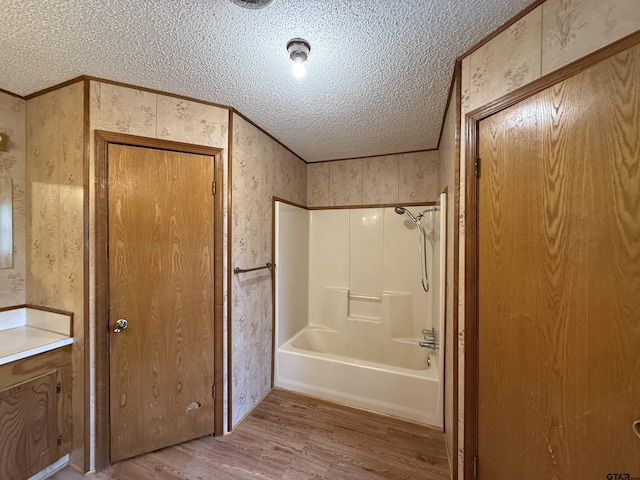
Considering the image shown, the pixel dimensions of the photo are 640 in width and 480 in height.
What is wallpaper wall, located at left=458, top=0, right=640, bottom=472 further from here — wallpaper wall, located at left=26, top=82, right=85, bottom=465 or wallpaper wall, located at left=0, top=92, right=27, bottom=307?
wallpaper wall, located at left=0, top=92, right=27, bottom=307

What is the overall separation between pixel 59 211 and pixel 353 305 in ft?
8.56

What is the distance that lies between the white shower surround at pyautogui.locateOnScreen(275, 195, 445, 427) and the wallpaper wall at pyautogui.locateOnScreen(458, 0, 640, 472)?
99 centimetres

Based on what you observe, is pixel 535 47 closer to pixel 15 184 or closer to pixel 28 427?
pixel 15 184

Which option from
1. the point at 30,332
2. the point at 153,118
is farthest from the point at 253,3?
the point at 30,332

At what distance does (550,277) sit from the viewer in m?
0.91

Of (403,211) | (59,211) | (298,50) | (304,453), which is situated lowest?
(304,453)

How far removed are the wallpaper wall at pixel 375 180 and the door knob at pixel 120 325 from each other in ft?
7.07

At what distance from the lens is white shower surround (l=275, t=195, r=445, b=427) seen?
2.18 m

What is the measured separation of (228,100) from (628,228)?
2031mm

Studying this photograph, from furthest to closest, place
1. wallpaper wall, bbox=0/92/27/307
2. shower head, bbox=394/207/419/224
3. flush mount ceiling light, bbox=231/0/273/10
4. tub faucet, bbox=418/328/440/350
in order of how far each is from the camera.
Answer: shower head, bbox=394/207/419/224 → tub faucet, bbox=418/328/440/350 → wallpaper wall, bbox=0/92/27/307 → flush mount ceiling light, bbox=231/0/273/10

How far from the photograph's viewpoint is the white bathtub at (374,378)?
6.48ft

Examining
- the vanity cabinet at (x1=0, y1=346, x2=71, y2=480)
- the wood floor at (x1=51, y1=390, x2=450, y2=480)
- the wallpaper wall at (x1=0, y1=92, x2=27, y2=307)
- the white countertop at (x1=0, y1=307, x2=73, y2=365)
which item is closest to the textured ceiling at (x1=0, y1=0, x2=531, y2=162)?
the wallpaper wall at (x1=0, y1=92, x2=27, y2=307)

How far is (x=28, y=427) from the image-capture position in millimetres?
1365

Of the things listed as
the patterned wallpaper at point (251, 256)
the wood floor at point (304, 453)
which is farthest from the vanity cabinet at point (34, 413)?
the patterned wallpaper at point (251, 256)
